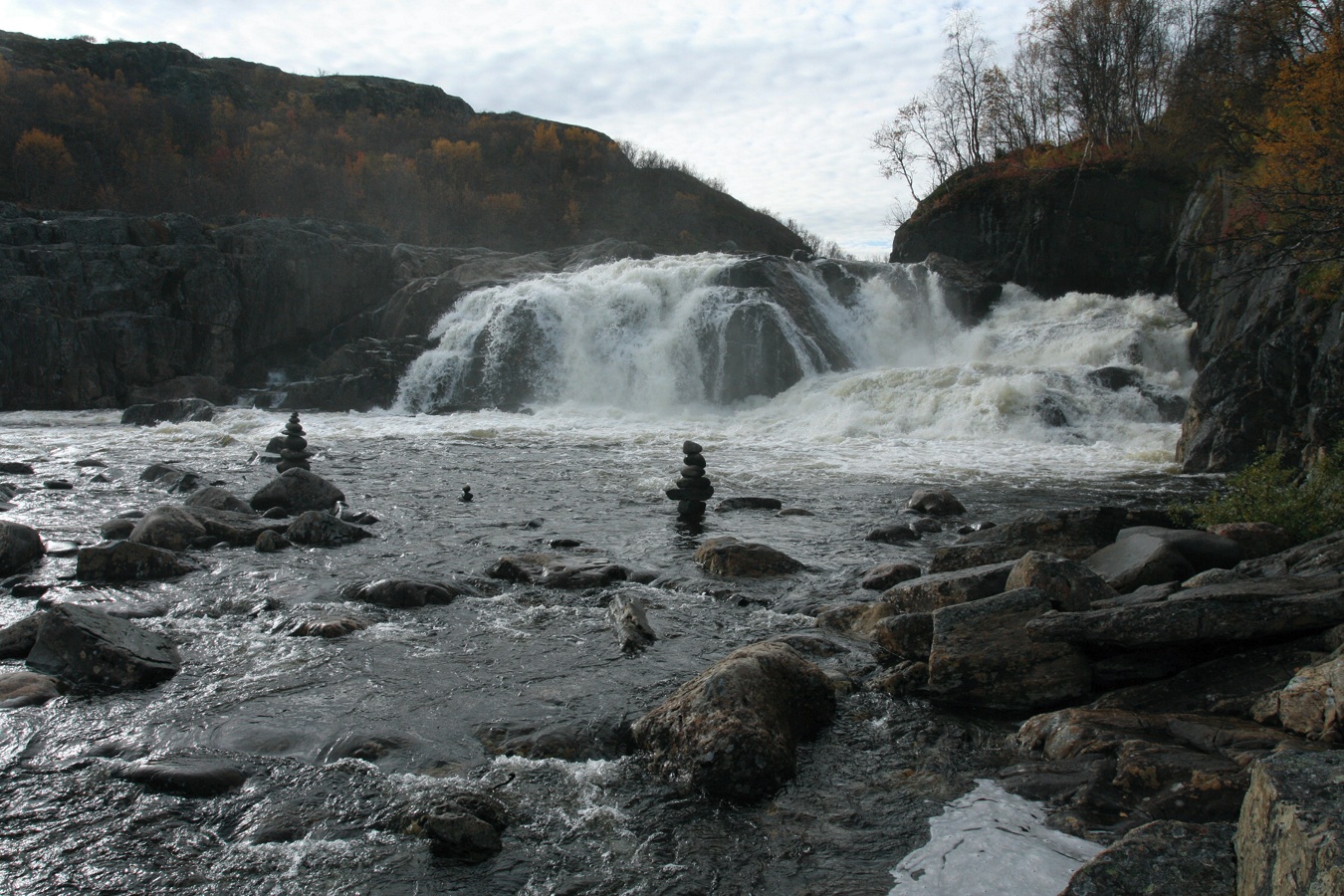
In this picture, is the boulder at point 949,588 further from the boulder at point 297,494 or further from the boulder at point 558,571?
the boulder at point 297,494

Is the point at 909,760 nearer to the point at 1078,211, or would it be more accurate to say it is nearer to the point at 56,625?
the point at 56,625

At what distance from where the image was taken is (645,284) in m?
35.2

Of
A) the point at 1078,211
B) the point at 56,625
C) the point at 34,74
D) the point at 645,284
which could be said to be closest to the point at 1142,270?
the point at 1078,211

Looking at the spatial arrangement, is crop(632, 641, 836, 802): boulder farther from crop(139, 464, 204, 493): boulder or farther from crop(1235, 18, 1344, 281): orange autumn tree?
crop(139, 464, 204, 493): boulder

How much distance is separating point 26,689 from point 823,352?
1126 inches

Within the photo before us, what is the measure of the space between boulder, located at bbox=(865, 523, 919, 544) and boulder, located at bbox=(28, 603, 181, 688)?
361 inches

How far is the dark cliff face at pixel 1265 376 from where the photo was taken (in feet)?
46.2

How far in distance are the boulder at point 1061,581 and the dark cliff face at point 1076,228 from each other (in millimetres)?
31143

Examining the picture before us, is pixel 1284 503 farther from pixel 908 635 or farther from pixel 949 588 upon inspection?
pixel 908 635

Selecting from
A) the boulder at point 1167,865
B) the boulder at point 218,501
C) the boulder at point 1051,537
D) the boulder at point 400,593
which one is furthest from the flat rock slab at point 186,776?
the boulder at point 218,501

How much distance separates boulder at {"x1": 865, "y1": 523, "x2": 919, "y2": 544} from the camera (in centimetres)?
1277

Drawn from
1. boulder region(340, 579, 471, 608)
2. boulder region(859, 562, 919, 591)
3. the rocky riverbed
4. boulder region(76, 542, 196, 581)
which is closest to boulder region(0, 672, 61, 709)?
the rocky riverbed

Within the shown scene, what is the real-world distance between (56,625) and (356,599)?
291cm

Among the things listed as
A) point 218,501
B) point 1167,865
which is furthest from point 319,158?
point 1167,865
